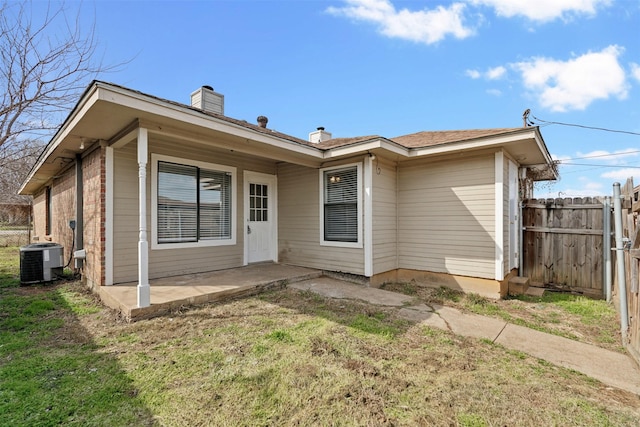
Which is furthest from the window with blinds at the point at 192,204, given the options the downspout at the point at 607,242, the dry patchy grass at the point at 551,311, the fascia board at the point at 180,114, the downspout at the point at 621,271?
the downspout at the point at 607,242

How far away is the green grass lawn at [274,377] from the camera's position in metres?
2.03

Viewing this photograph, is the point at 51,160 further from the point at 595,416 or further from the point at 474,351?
the point at 595,416

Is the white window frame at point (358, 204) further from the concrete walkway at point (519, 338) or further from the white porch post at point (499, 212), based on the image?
the white porch post at point (499, 212)

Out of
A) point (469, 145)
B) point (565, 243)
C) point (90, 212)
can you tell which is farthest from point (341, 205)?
point (90, 212)

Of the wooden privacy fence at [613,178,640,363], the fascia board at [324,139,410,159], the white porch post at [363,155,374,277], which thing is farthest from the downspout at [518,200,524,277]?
the white porch post at [363,155,374,277]

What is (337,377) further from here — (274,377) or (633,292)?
(633,292)

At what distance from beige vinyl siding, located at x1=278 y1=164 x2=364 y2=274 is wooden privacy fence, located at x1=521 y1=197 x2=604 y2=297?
3.81 meters

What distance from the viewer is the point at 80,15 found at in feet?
17.8

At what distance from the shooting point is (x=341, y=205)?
626 cm

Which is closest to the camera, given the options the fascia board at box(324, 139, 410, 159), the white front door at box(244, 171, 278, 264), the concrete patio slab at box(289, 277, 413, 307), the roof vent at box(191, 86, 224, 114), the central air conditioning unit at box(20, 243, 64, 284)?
the concrete patio slab at box(289, 277, 413, 307)

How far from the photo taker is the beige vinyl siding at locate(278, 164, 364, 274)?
6.30 m

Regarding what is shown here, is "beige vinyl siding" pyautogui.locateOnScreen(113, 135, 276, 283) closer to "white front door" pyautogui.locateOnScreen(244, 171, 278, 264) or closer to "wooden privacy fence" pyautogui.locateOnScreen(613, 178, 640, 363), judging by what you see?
"white front door" pyautogui.locateOnScreen(244, 171, 278, 264)

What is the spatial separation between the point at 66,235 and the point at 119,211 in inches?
127

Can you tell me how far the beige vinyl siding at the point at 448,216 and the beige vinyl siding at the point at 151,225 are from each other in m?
3.66
